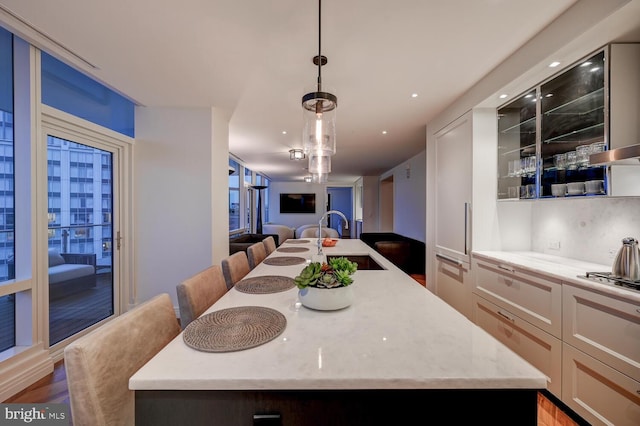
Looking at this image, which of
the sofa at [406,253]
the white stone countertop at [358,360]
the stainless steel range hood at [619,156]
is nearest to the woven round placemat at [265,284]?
the white stone countertop at [358,360]

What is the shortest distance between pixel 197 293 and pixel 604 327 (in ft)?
6.93

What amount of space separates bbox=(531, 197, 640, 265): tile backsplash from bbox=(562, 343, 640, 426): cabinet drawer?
2.57 feet

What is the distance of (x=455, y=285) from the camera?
2.87 meters

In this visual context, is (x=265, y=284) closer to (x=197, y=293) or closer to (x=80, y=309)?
(x=197, y=293)

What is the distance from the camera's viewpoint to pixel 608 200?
1.82m

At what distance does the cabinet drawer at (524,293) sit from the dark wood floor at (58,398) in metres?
0.48

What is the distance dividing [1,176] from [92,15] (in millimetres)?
1318

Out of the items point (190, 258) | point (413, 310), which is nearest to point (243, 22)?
point (413, 310)

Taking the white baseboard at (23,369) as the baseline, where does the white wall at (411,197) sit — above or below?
above

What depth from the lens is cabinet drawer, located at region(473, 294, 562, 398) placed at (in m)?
1.65

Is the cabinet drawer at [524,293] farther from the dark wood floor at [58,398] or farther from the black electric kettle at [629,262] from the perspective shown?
the dark wood floor at [58,398]

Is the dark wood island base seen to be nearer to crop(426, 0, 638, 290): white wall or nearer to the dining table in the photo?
the dining table

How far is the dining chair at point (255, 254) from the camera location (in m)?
2.58

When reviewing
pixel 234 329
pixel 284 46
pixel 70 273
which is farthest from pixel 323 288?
pixel 70 273
